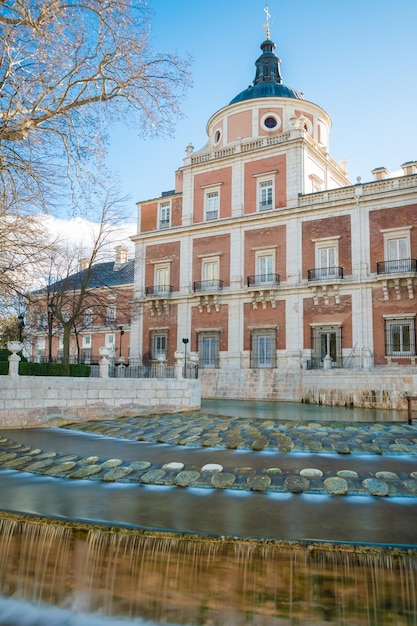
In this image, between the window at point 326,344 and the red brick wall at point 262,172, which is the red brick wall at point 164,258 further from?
the window at point 326,344

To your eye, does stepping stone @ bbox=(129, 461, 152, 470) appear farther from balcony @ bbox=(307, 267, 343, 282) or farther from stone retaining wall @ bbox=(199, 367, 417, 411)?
balcony @ bbox=(307, 267, 343, 282)

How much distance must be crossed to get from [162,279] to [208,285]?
13.6ft

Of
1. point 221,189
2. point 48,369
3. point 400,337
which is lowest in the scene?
point 48,369

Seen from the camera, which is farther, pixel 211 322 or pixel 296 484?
pixel 211 322

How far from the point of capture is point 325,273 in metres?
26.2

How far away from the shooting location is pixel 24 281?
15.2 m

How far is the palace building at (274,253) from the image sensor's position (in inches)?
963

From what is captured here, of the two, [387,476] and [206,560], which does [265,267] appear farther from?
[206,560]

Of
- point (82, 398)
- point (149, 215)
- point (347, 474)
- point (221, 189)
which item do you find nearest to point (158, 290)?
point (149, 215)

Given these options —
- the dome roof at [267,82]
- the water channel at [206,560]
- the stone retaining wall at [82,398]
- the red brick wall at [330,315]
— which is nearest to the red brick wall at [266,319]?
the red brick wall at [330,315]

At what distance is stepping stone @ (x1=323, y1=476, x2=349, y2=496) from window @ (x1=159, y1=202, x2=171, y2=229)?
2814 centimetres

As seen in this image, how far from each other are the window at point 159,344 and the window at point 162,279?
2.82m

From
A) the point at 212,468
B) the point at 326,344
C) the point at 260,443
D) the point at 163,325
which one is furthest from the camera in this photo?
the point at 163,325

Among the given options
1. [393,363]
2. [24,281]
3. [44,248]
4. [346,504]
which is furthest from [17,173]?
[393,363]
